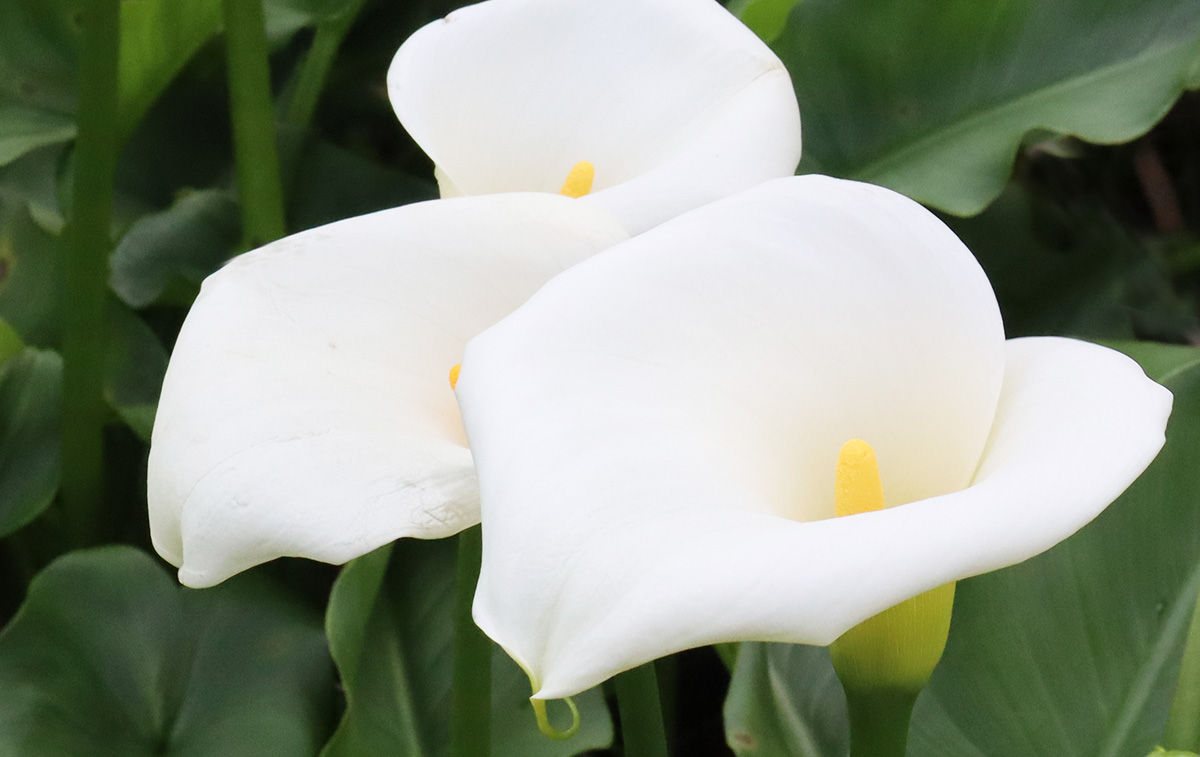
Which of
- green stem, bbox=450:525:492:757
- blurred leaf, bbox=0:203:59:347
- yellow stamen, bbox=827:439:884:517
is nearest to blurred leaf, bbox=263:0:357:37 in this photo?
blurred leaf, bbox=0:203:59:347

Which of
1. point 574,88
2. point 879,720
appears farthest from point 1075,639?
point 574,88

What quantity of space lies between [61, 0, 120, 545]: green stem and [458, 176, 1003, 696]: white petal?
1.67 feet

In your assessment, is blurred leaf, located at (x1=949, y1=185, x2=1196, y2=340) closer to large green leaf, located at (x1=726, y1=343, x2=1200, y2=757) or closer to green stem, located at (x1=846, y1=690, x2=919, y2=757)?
large green leaf, located at (x1=726, y1=343, x2=1200, y2=757)

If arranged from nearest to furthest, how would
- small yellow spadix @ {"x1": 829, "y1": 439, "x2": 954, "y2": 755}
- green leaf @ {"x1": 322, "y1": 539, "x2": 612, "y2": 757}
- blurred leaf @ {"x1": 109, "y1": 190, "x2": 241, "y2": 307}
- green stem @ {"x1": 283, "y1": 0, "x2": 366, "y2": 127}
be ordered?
1. small yellow spadix @ {"x1": 829, "y1": 439, "x2": 954, "y2": 755}
2. green leaf @ {"x1": 322, "y1": 539, "x2": 612, "y2": 757}
3. blurred leaf @ {"x1": 109, "y1": 190, "x2": 241, "y2": 307}
4. green stem @ {"x1": 283, "y1": 0, "x2": 366, "y2": 127}

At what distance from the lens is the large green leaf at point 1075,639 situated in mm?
621

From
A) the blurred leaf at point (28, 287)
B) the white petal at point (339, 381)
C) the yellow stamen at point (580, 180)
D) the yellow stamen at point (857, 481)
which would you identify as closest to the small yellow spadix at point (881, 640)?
the yellow stamen at point (857, 481)

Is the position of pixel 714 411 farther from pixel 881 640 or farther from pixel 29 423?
pixel 29 423

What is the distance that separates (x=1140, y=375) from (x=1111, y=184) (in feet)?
4.22

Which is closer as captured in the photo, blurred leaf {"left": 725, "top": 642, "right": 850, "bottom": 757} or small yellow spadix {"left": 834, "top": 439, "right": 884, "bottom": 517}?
small yellow spadix {"left": 834, "top": 439, "right": 884, "bottom": 517}

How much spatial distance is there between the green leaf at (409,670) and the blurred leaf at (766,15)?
403mm

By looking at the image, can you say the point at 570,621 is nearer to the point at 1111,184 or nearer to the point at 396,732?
the point at 396,732

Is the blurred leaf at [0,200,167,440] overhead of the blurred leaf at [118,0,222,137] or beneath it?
beneath

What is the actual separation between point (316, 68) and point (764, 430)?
0.83 metres

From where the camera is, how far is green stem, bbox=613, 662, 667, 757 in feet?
2.10
